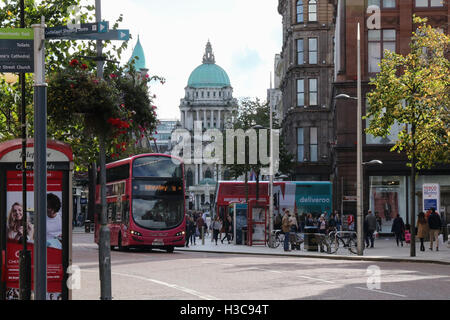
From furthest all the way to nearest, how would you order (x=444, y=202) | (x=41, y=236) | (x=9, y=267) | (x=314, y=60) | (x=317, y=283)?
1. (x=314, y=60)
2. (x=444, y=202)
3. (x=317, y=283)
4. (x=9, y=267)
5. (x=41, y=236)

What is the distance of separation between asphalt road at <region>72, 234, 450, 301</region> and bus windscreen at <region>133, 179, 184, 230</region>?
6.82 m

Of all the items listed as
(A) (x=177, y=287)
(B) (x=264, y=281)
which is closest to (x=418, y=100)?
(B) (x=264, y=281)

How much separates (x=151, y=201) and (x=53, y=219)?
71.6 ft

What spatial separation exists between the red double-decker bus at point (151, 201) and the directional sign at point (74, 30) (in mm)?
22348

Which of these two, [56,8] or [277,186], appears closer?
[56,8]

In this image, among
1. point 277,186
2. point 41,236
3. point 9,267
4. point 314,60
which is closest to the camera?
point 41,236

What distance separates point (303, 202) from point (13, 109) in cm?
3676

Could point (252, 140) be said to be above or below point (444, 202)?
above

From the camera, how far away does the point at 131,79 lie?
48.4 feet

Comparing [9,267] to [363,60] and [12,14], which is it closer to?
[12,14]

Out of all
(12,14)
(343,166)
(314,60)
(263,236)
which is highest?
(314,60)

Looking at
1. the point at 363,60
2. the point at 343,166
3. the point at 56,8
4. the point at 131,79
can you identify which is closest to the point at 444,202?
the point at 343,166

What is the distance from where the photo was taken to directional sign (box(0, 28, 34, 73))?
12094mm

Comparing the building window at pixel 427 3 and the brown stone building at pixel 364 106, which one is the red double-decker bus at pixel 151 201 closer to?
the brown stone building at pixel 364 106
